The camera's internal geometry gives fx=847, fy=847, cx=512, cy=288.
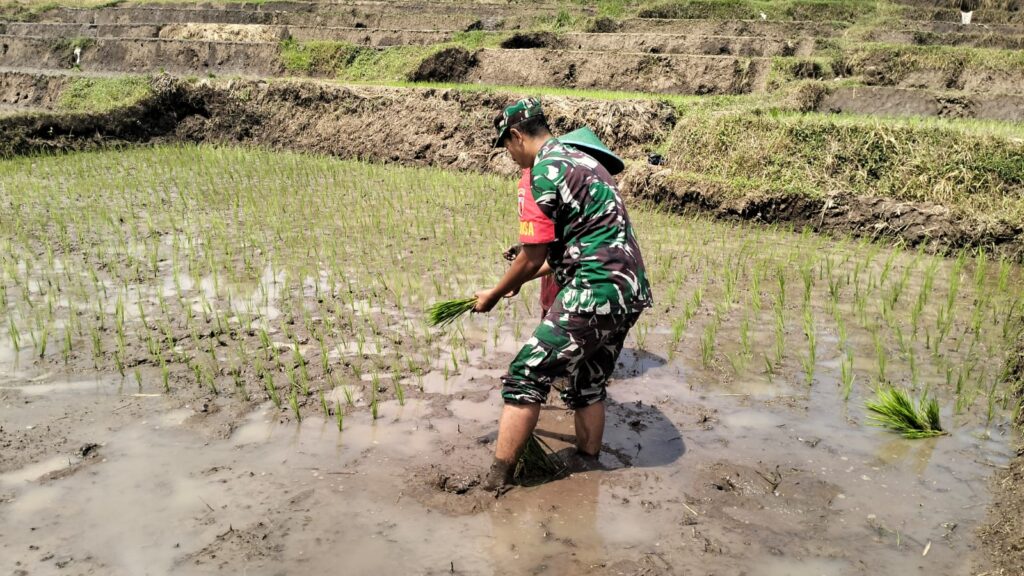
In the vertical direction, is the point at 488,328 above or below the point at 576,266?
below

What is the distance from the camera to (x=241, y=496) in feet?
10.0

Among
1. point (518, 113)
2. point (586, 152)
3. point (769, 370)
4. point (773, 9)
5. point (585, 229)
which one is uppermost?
point (773, 9)

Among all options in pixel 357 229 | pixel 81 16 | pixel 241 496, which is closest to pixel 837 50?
pixel 357 229

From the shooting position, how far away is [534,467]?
320 cm

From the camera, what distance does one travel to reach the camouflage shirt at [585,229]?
9.73 feet

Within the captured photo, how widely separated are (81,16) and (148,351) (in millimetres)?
21687

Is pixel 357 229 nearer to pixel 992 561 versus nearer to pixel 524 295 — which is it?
pixel 524 295

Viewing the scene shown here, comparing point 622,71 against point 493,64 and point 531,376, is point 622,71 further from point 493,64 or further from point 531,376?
point 531,376

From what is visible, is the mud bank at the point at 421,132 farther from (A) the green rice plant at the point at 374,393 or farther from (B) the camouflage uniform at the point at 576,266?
(A) the green rice plant at the point at 374,393

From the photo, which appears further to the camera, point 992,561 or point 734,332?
point 734,332

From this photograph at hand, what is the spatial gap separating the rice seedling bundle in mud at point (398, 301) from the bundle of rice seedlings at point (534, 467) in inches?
30.6

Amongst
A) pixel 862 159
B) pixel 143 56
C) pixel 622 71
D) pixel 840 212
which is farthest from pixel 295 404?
pixel 143 56

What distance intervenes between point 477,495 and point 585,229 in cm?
103

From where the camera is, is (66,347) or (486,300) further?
(66,347)
